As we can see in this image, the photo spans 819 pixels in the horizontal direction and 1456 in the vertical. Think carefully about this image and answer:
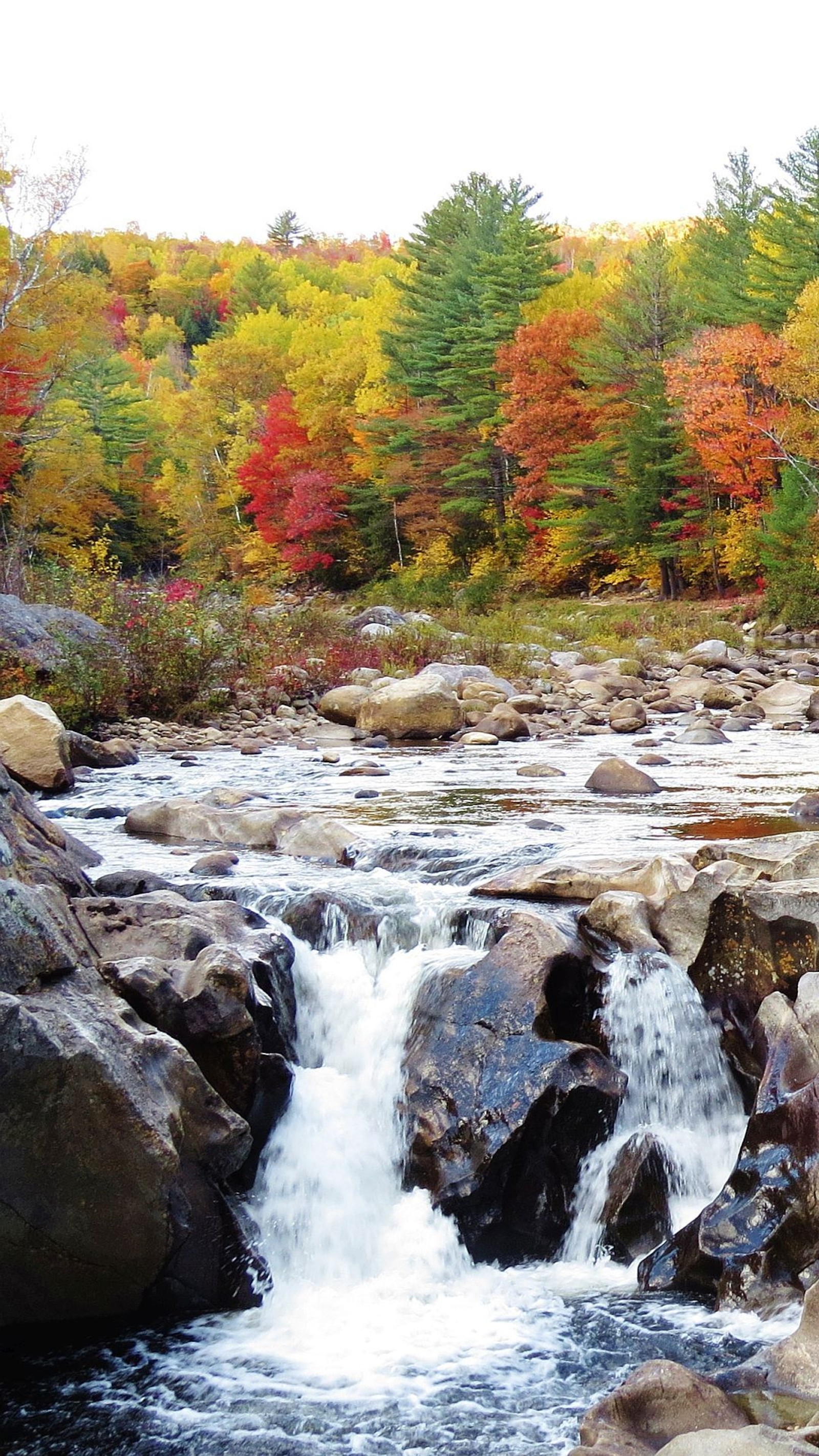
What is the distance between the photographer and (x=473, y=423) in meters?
39.6

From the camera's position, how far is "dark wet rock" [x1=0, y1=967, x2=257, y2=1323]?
3984mm

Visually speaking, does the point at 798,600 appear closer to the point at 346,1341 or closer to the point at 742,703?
the point at 742,703

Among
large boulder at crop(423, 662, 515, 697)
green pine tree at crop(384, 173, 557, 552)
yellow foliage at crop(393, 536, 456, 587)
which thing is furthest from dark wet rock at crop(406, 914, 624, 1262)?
yellow foliage at crop(393, 536, 456, 587)

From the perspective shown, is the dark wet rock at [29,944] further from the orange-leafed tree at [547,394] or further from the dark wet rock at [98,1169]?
the orange-leafed tree at [547,394]

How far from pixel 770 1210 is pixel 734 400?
1028 inches

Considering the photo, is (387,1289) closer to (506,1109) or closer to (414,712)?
(506,1109)

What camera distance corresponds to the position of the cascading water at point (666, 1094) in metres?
4.96

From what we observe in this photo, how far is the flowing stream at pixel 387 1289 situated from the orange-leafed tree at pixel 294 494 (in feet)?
122

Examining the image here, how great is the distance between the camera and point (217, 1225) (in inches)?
180

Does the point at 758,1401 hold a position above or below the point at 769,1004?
below

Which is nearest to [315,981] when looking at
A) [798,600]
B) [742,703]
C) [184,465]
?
[742,703]

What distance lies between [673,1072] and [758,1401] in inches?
80.2

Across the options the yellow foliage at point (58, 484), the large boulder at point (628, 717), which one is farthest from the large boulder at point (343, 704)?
the yellow foliage at point (58, 484)

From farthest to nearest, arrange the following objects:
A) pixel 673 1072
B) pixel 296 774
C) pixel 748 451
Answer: pixel 748 451 < pixel 296 774 < pixel 673 1072
